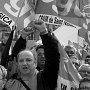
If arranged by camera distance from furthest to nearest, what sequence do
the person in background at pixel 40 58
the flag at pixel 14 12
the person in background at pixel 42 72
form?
the flag at pixel 14 12 → the person in background at pixel 40 58 → the person in background at pixel 42 72

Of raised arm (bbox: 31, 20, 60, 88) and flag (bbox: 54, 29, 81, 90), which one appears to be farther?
flag (bbox: 54, 29, 81, 90)

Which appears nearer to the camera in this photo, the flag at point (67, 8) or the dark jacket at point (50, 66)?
the dark jacket at point (50, 66)

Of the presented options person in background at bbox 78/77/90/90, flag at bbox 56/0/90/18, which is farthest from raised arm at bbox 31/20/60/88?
flag at bbox 56/0/90/18

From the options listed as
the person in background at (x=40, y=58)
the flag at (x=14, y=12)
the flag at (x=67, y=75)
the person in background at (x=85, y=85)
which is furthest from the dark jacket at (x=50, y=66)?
the flag at (x=14, y=12)

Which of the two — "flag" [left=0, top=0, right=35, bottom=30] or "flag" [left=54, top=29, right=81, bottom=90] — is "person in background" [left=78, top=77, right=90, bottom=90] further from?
"flag" [left=0, top=0, right=35, bottom=30]

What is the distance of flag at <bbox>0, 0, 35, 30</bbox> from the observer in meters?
7.24

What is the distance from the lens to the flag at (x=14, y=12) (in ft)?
23.7

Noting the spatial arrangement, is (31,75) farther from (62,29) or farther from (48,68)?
(62,29)

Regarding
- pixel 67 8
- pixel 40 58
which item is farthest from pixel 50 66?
pixel 67 8

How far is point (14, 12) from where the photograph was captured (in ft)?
24.1

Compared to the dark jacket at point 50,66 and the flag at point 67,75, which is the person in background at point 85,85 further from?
the flag at point 67,75

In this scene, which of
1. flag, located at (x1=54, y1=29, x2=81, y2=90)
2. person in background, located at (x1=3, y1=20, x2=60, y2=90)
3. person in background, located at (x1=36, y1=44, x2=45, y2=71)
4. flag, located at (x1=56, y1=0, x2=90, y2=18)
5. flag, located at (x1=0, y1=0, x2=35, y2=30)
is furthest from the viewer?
flag, located at (x1=56, y1=0, x2=90, y2=18)

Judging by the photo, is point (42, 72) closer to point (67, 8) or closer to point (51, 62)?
point (51, 62)

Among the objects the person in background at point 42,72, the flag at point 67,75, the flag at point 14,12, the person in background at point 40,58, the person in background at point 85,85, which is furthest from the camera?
the flag at point 14,12
